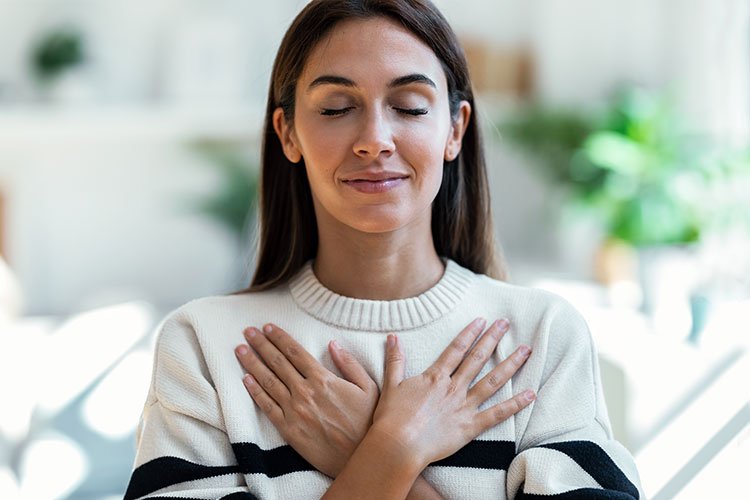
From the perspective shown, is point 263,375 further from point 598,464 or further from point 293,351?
point 598,464

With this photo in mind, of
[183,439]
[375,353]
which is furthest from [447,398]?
[183,439]

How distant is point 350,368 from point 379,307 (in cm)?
11

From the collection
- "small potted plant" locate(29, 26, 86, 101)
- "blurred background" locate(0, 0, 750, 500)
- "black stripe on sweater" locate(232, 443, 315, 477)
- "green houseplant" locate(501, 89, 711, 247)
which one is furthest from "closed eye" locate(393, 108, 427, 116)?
"small potted plant" locate(29, 26, 86, 101)

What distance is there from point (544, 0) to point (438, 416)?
3257 mm

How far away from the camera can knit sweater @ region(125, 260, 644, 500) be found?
1264mm

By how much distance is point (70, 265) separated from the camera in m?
4.17

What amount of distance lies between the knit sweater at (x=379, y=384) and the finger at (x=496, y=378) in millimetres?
16

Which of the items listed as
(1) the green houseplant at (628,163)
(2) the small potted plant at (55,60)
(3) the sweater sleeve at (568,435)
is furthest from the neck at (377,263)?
(2) the small potted plant at (55,60)

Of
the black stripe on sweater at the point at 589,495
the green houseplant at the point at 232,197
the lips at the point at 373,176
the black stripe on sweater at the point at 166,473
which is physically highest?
the lips at the point at 373,176

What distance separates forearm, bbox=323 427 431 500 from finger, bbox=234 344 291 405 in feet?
0.48

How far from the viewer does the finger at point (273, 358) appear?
134 centimetres

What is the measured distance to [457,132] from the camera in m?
1.46

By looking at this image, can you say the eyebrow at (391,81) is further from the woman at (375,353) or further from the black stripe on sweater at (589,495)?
the black stripe on sweater at (589,495)

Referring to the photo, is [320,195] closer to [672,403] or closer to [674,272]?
[672,403]
